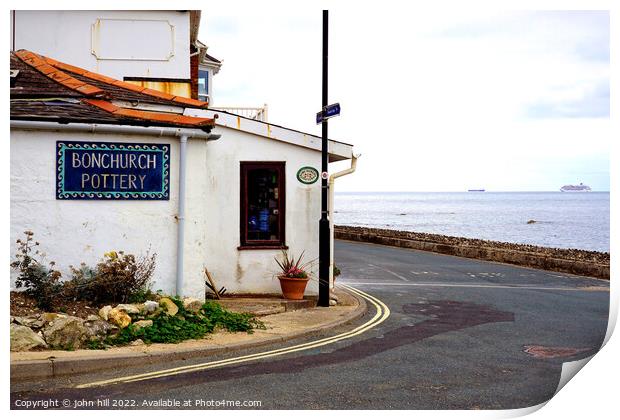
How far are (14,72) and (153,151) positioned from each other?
3.00 metres

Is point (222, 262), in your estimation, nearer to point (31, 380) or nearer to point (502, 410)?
point (31, 380)

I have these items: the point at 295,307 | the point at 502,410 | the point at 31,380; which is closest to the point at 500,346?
the point at 502,410

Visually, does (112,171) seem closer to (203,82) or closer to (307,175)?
(307,175)

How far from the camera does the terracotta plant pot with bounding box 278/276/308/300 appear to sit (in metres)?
13.5

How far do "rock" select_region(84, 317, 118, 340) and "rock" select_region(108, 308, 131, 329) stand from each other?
81 mm

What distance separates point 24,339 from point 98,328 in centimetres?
101

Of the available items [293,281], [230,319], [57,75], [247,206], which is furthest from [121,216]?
[293,281]

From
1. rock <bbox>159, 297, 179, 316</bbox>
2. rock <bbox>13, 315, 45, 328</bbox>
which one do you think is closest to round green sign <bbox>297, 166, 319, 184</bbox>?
rock <bbox>159, 297, 179, 316</bbox>

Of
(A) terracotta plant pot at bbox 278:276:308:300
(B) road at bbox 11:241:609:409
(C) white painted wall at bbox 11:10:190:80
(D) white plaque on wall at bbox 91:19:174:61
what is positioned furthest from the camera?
(D) white plaque on wall at bbox 91:19:174:61

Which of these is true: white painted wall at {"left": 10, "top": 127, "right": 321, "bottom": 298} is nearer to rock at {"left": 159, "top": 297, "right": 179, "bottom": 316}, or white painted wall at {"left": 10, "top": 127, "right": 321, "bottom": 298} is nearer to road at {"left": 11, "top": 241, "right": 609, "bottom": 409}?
rock at {"left": 159, "top": 297, "right": 179, "bottom": 316}

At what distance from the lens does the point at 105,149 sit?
10.9 metres

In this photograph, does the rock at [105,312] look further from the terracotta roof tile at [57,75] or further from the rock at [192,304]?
the terracotta roof tile at [57,75]

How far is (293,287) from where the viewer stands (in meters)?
13.6

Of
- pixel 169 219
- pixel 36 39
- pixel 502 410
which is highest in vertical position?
pixel 36 39
